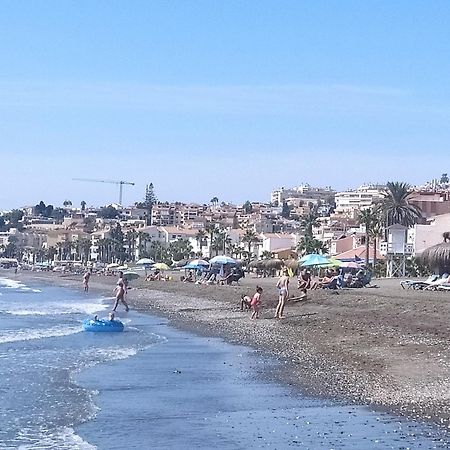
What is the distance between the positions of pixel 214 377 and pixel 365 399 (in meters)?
4.50

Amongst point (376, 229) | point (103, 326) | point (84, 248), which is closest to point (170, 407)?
point (103, 326)

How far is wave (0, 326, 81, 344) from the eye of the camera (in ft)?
85.9

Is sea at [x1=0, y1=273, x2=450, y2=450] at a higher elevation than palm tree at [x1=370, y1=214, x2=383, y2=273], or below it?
below

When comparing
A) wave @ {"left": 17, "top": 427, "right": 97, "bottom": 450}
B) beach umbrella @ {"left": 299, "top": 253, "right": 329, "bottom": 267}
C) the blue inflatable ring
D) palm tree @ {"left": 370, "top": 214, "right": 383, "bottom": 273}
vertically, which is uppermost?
palm tree @ {"left": 370, "top": 214, "right": 383, "bottom": 273}

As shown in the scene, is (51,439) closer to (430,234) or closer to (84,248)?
(430,234)

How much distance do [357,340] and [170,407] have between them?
28.2 feet

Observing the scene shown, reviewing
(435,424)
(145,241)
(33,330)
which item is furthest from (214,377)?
(145,241)

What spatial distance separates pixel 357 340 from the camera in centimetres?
2159

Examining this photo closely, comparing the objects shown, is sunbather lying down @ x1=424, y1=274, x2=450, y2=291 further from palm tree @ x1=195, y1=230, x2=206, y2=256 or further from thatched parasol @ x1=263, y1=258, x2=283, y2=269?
palm tree @ x1=195, y1=230, x2=206, y2=256

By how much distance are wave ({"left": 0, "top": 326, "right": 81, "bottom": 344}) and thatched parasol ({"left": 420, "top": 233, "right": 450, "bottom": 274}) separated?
18100 mm

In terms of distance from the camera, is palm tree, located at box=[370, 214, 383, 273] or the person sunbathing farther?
palm tree, located at box=[370, 214, 383, 273]

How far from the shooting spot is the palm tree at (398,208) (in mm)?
74438

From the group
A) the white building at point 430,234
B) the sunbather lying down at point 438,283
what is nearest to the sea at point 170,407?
the sunbather lying down at point 438,283

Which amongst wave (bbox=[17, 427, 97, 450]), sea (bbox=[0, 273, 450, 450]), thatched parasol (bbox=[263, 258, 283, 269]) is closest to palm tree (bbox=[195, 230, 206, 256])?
thatched parasol (bbox=[263, 258, 283, 269])
